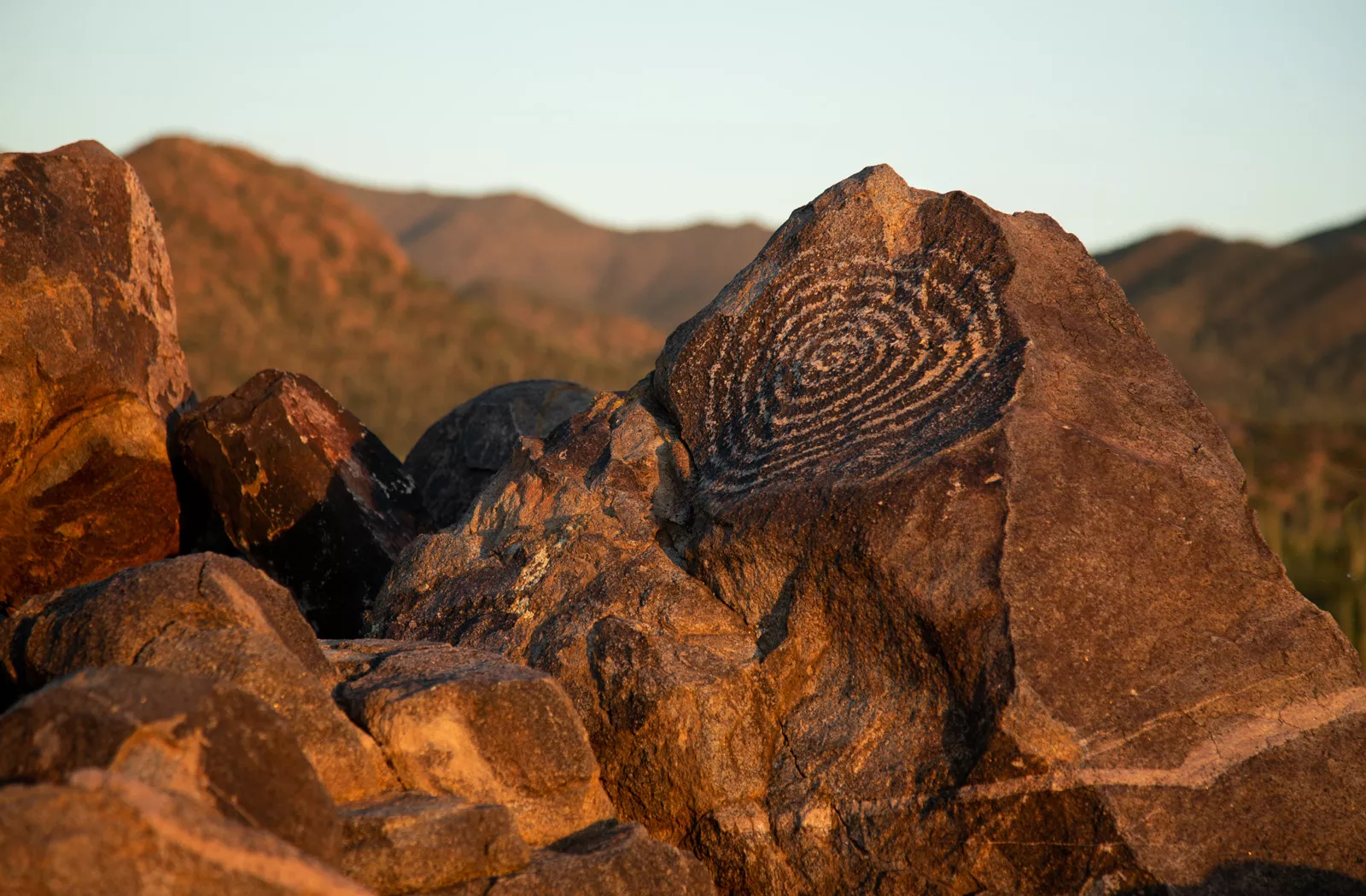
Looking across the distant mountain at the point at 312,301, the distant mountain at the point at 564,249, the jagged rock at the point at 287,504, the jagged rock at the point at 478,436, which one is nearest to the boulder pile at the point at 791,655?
the jagged rock at the point at 287,504

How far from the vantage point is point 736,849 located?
4414mm

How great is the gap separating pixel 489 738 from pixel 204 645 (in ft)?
2.83

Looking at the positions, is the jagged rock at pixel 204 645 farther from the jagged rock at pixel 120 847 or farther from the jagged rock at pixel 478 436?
the jagged rock at pixel 478 436

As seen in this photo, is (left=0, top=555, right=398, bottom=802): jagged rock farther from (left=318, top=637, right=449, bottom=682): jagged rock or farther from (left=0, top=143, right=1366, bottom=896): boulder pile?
(left=318, top=637, right=449, bottom=682): jagged rock

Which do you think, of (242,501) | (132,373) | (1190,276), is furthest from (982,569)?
(1190,276)

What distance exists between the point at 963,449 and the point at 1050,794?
1.17 m

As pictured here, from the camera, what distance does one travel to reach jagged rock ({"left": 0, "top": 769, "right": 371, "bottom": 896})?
8.29ft

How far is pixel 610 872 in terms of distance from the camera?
356 cm

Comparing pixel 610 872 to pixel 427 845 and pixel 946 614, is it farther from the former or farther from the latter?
pixel 946 614

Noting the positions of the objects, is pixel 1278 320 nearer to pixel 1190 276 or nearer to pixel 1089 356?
pixel 1190 276

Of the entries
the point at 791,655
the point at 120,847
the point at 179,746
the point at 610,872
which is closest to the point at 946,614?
the point at 791,655

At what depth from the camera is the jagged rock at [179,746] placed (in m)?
2.85

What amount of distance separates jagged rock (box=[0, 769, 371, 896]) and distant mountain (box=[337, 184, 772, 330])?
79991 mm

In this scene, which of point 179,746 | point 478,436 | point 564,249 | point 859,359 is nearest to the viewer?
point 179,746
